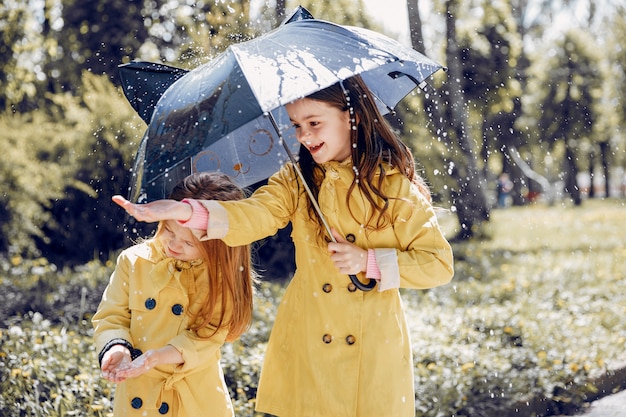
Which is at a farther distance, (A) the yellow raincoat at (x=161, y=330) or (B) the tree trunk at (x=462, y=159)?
(B) the tree trunk at (x=462, y=159)

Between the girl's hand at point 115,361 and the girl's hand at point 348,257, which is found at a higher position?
the girl's hand at point 348,257

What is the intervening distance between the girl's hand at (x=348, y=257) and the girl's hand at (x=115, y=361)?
735 mm

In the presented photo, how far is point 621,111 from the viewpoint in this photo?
2719cm

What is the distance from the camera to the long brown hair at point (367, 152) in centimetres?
285

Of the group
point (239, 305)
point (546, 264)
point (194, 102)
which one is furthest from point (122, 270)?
point (546, 264)

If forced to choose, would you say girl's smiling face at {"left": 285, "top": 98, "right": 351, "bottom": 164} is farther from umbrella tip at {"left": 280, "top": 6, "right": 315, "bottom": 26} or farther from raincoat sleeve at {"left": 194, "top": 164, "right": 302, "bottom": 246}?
umbrella tip at {"left": 280, "top": 6, "right": 315, "bottom": 26}

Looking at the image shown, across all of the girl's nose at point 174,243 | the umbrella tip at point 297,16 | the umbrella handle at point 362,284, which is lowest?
the umbrella handle at point 362,284

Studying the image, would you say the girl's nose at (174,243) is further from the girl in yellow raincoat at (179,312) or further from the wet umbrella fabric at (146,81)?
the wet umbrella fabric at (146,81)

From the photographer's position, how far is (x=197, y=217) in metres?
2.58

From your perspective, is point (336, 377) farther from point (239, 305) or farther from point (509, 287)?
point (509, 287)

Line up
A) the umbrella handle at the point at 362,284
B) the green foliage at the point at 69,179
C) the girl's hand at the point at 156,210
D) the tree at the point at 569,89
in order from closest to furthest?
the girl's hand at the point at 156,210, the umbrella handle at the point at 362,284, the green foliage at the point at 69,179, the tree at the point at 569,89

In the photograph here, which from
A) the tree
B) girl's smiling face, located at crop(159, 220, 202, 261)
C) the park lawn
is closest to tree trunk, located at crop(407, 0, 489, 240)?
the park lawn

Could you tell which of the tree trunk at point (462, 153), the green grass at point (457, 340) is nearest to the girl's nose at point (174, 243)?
the green grass at point (457, 340)

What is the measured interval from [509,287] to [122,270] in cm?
549
